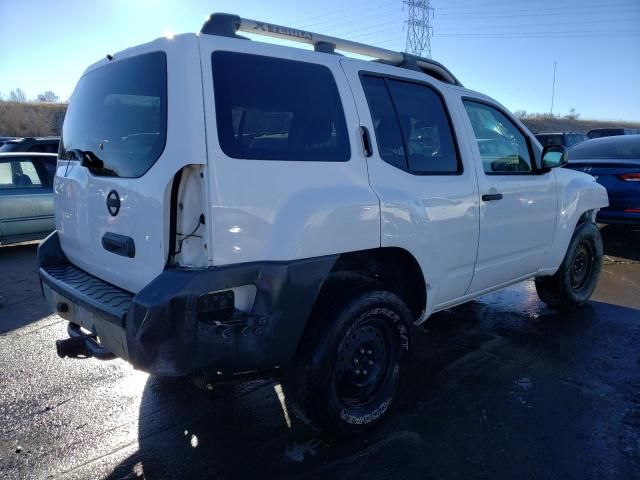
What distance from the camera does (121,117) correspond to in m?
2.69

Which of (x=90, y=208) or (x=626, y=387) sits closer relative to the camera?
(x=90, y=208)

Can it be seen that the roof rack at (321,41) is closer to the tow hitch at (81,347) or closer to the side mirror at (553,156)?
the side mirror at (553,156)

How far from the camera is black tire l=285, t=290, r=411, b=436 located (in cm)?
264

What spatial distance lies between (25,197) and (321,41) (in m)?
6.43

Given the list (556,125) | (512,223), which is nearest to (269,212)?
(512,223)

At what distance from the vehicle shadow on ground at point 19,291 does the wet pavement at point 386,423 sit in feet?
1.19

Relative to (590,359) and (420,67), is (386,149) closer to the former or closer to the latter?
(420,67)

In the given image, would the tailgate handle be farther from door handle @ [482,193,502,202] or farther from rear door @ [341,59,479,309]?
door handle @ [482,193,502,202]

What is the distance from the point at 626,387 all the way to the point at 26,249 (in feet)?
27.2

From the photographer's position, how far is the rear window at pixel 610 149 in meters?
8.07

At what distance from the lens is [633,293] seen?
19.1ft

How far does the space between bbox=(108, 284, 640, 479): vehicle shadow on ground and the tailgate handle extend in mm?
1066

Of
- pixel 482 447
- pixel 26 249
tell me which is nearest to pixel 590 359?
pixel 482 447

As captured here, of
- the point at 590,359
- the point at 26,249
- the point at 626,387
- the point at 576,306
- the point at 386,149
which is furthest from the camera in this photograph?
the point at 26,249
